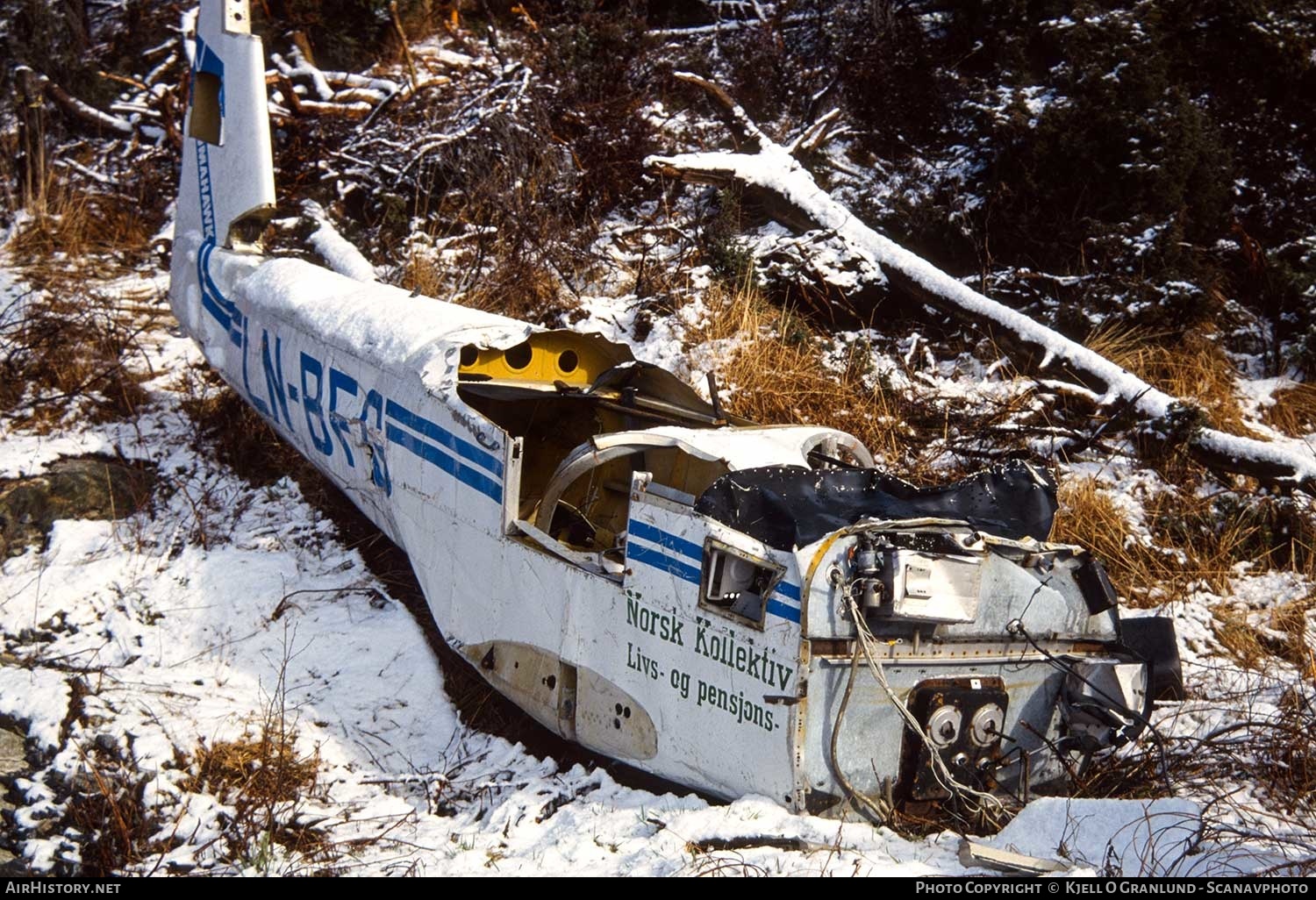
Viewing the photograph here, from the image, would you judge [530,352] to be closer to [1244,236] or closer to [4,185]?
[1244,236]

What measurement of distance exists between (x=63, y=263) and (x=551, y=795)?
26.2 ft

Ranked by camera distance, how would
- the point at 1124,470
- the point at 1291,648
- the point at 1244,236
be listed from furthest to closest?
the point at 1244,236 → the point at 1124,470 → the point at 1291,648

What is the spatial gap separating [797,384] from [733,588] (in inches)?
153

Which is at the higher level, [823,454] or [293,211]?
[293,211]

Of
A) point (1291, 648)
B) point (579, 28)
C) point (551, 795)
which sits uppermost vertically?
point (579, 28)

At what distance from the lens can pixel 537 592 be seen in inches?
184

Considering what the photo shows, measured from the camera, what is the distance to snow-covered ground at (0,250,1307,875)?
379cm

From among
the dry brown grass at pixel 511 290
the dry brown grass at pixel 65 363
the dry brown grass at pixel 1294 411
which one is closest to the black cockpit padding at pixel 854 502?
the dry brown grass at pixel 1294 411

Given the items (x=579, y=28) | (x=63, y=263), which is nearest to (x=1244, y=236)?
(x=579, y=28)

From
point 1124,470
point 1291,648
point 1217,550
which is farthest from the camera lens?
point 1124,470

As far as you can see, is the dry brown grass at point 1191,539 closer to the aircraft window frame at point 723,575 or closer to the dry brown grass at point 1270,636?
the dry brown grass at point 1270,636

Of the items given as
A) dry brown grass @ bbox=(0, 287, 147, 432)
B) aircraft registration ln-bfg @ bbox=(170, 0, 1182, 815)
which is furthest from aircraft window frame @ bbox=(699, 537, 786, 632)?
dry brown grass @ bbox=(0, 287, 147, 432)

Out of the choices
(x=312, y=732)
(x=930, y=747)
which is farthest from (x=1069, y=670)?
(x=312, y=732)

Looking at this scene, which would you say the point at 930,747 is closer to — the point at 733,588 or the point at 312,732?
the point at 733,588
